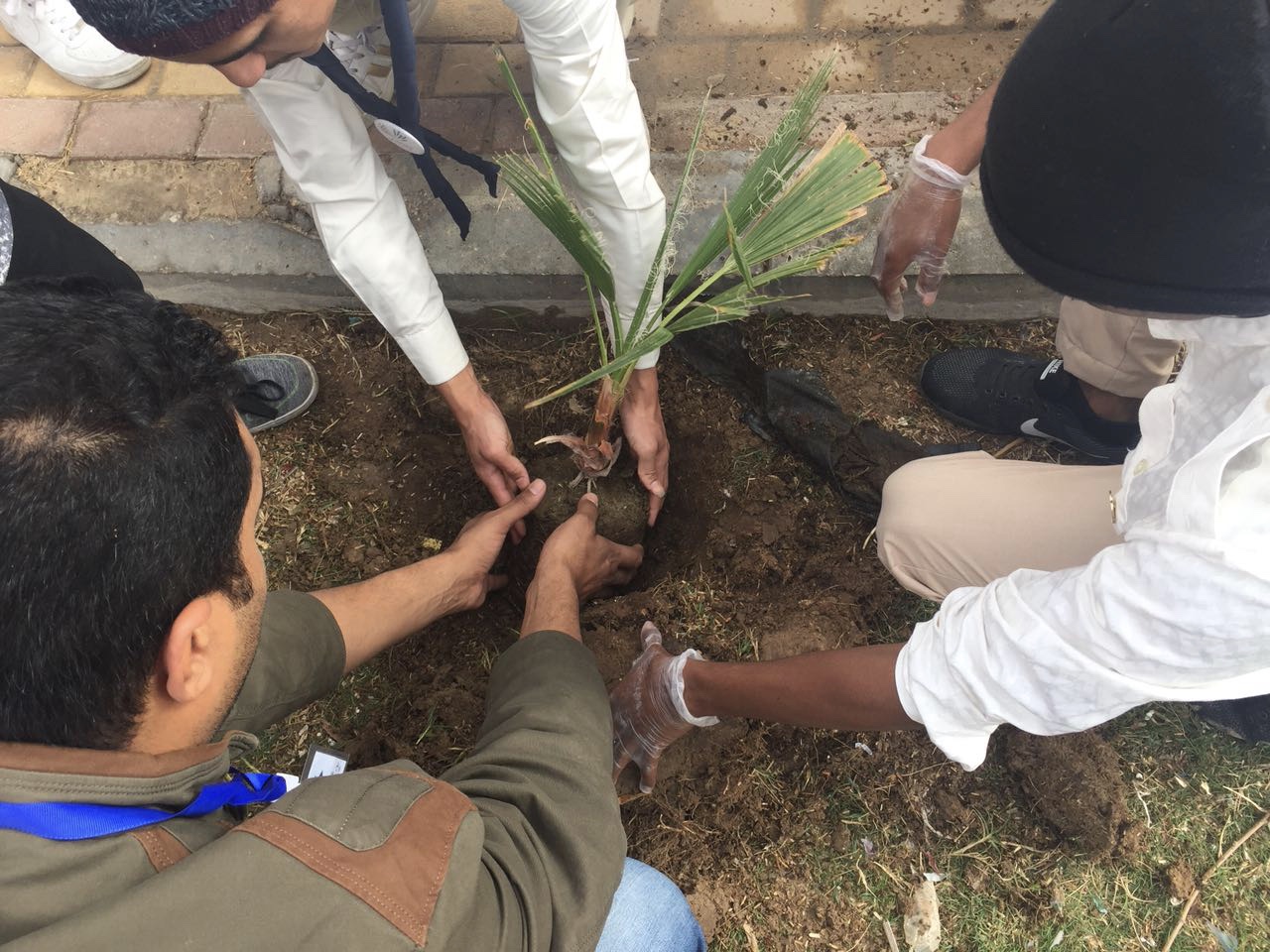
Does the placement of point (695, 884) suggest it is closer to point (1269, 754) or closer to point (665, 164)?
point (1269, 754)

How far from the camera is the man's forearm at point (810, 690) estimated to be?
1.07 meters

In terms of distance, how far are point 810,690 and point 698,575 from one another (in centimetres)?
51

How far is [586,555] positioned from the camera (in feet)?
5.32

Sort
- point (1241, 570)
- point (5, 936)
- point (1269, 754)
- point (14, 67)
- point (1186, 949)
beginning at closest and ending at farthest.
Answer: point (5, 936) → point (1241, 570) → point (1186, 949) → point (1269, 754) → point (14, 67)

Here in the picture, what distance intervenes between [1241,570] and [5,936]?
3.72 feet

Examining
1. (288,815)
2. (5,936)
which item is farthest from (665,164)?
(5,936)

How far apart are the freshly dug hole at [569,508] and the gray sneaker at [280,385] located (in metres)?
0.62

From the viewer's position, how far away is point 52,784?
0.68 metres

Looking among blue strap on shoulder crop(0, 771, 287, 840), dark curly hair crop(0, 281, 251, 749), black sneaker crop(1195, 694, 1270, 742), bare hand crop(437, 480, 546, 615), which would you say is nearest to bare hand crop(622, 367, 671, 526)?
bare hand crop(437, 480, 546, 615)

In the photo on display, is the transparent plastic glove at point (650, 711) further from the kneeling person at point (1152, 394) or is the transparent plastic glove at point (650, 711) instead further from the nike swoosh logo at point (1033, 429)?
the nike swoosh logo at point (1033, 429)

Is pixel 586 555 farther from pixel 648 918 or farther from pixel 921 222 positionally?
pixel 921 222

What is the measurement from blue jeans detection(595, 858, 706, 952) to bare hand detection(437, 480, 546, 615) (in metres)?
0.64

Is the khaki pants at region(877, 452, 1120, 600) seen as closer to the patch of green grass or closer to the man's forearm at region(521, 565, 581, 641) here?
the patch of green grass

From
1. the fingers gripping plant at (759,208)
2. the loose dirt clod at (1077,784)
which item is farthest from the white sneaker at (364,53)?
the loose dirt clod at (1077,784)
